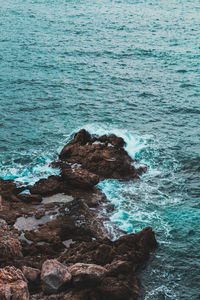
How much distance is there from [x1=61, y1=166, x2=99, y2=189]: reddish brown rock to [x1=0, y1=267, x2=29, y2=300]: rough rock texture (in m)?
7.29

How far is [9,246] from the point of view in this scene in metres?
13.4

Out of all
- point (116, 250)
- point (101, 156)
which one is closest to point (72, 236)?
point (116, 250)

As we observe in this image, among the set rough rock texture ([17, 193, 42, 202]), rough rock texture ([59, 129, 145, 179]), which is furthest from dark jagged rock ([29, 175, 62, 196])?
rough rock texture ([59, 129, 145, 179])

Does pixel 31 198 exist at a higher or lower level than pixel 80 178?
lower

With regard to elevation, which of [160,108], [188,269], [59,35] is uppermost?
[59,35]

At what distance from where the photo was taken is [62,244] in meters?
14.7

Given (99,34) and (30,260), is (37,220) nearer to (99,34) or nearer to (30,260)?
(30,260)

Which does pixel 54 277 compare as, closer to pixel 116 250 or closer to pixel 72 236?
pixel 116 250

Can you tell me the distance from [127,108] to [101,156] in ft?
27.8

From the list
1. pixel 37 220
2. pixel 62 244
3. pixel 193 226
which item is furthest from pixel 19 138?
pixel 193 226

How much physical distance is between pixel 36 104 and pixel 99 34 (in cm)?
2127

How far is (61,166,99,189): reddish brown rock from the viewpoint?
1852 cm

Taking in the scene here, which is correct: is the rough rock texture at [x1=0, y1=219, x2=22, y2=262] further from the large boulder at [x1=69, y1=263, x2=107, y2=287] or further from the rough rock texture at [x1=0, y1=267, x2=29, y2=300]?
the large boulder at [x1=69, y1=263, x2=107, y2=287]

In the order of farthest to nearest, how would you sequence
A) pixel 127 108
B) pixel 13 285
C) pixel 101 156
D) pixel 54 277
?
1. pixel 127 108
2. pixel 101 156
3. pixel 54 277
4. pixel 13 285
